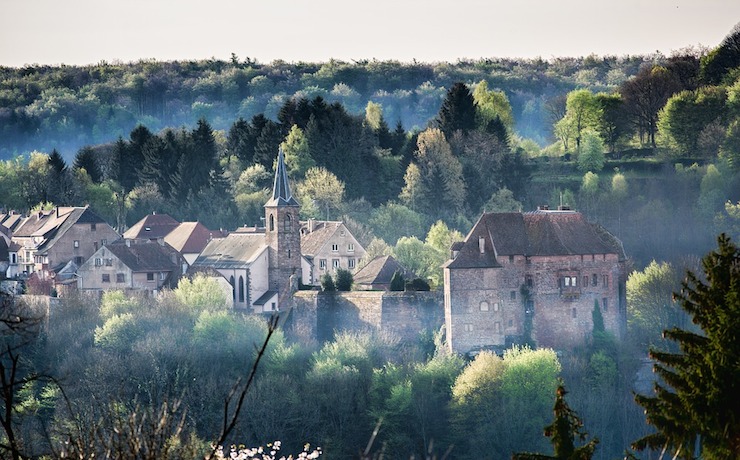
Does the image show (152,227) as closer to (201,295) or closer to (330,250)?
(330,250)

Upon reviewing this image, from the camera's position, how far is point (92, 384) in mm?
55438

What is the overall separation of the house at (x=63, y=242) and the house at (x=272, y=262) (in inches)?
312

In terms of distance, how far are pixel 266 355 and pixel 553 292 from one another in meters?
8.94

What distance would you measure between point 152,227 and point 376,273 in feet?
56.5

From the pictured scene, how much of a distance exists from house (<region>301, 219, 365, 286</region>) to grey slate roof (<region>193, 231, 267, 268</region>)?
2016 mm

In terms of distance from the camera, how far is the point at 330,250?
68.4 meters

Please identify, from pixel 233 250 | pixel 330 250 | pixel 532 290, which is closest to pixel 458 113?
pixel 330 250

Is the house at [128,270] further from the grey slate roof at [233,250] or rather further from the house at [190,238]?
the house at [190,238]

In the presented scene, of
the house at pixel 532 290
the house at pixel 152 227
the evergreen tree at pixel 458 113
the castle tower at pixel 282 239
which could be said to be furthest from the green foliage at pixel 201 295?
the evergreen tree at pixel 458 113

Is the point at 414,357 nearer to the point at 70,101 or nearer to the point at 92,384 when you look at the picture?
the point at 92,384

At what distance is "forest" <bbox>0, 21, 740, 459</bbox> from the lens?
54.8 metres

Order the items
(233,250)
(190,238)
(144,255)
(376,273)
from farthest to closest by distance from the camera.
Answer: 1. (190,238)
2. (144,255)
3. (233,250)
4. (376,273)

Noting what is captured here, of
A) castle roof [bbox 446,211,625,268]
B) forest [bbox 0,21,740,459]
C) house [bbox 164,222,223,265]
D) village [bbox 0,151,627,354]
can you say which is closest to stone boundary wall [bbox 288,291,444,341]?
village [bbox 0,151,627,354]

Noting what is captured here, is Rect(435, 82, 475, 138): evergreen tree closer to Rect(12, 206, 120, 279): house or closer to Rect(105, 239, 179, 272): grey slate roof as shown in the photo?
Rect(12, 206, 120, 279): house
